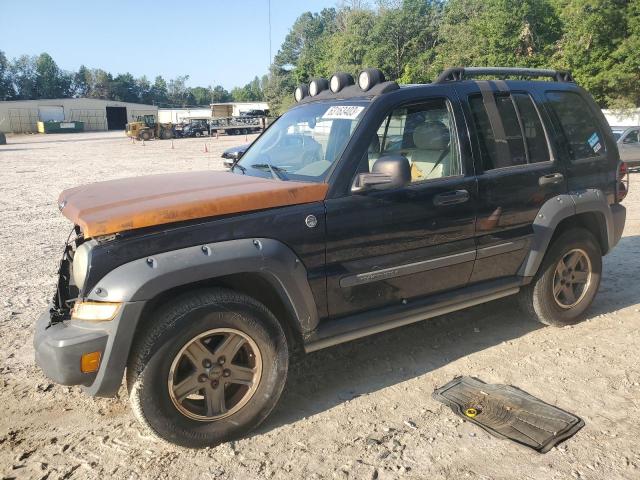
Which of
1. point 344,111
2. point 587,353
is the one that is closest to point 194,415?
point 344,111

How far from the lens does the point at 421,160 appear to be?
385 cm

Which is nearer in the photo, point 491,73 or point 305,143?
point 305,143

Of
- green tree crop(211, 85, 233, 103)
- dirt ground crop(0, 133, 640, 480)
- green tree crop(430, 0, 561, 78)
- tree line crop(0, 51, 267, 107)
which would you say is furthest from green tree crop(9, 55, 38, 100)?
dirt ground crop(0, 133, 640, 480)

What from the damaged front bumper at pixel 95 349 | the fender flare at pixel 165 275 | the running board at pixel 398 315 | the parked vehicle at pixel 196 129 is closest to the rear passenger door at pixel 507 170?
the running board at pixel 398 315

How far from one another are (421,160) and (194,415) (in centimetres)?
229

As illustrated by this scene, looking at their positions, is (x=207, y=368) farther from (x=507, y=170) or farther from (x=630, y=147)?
(x=630, y=147)

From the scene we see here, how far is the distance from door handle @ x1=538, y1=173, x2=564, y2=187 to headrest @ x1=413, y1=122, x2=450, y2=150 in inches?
35.5

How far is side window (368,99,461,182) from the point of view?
3791 mm

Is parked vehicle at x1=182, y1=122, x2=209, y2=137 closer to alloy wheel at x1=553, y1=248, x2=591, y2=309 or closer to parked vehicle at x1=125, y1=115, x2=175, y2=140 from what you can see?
parked vehicle at x1=125, y1=115, x2=175, y2=140

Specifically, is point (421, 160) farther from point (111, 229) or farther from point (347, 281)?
point (111, 229)

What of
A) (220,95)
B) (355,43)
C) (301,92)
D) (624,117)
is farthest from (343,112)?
(220,95)

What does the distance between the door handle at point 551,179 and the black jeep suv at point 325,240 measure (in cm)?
1

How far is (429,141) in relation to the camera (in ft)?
12.7

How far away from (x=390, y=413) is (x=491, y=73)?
284 centimetres
